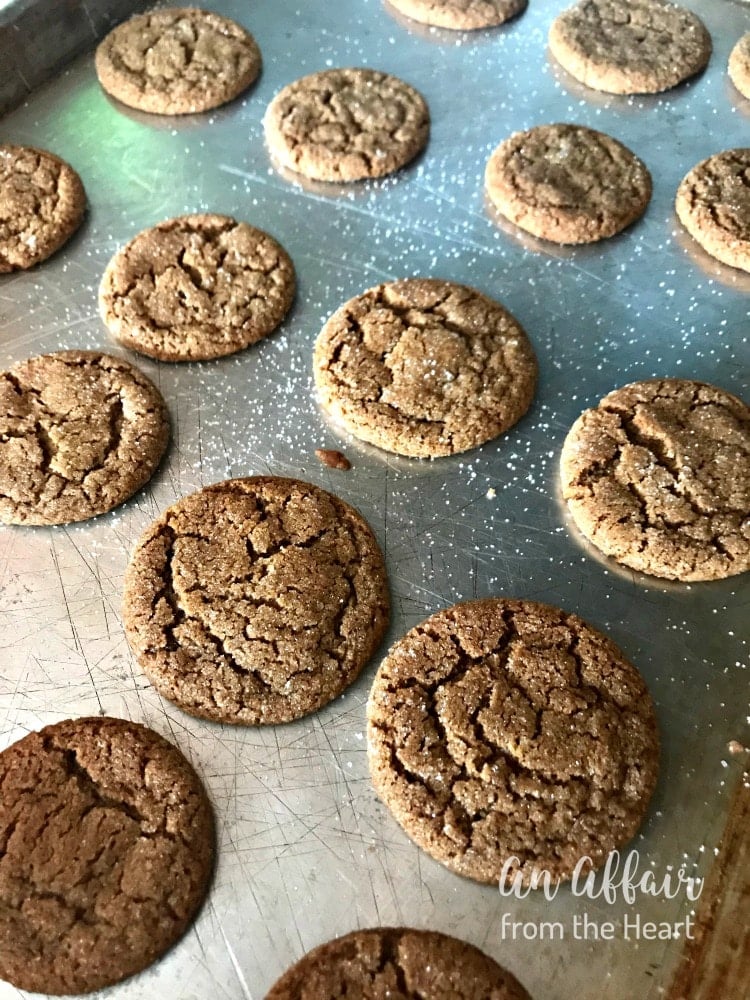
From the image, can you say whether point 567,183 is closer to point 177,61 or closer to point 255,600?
point 177,61

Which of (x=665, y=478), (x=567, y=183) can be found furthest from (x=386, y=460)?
(x=567, y=183)

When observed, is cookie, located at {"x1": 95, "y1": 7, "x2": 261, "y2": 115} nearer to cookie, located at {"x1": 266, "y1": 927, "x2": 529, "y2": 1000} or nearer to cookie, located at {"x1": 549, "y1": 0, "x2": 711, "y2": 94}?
cookie, located at {"x1": 549, "y1": 0, "x2": 711, "y2": 94}

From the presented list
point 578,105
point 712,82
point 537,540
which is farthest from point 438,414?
point 712,82

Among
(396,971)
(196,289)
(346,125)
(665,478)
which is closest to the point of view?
(396,971)

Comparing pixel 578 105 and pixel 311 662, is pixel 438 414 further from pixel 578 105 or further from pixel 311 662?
pixel 578 105

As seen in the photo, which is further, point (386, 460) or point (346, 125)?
point (346, 125)

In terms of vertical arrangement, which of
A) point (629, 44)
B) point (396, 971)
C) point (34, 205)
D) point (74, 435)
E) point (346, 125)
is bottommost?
point (396, 971)

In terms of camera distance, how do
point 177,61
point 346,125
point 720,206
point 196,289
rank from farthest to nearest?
point 177,61 → point 346,125 → point 720,206 → point 196,289

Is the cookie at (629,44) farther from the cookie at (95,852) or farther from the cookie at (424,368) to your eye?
the cookie at (95,852)
